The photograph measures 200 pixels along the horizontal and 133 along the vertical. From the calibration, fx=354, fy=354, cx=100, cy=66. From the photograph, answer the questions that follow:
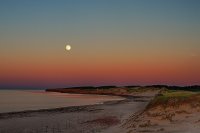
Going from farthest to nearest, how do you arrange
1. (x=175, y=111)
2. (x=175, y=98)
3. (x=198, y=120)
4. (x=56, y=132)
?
(x=175, y=98)
(x=175, y=111)
(x=56, y=132)
(x=198, y=120)

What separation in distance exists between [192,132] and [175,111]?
1221 cm

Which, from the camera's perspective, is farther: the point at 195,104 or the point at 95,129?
the point at 195,104

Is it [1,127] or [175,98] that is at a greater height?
[175,98]

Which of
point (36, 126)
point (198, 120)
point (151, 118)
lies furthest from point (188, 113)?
point (36, 126)

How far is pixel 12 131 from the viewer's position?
33.8m

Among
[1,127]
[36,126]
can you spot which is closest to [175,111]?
[36,126]

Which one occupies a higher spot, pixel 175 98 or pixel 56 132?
pixel 175 98

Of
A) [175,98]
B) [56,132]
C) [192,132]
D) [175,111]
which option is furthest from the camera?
[175,98]

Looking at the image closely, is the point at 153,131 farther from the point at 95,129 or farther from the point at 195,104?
the point at 195,104

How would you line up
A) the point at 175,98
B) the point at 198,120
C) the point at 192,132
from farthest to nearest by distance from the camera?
1. the point at 175,98
2. the point at 198,120
3. the point at 192,132

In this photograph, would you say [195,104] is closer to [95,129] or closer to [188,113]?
[188,113]

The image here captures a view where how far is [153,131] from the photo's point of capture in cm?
2703

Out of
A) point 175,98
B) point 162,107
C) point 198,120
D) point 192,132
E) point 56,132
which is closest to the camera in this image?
point 192,132

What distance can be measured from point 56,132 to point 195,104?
15.0m
